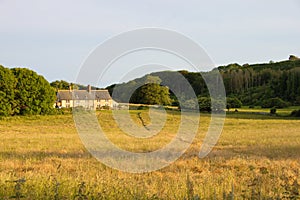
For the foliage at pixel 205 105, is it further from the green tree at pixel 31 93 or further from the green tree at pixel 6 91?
the green tree at pixel 6 91

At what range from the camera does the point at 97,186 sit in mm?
9719

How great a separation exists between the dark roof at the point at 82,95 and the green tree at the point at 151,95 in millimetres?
Result: 10923

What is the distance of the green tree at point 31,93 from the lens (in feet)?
230

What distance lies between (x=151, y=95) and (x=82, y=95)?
17032 mm

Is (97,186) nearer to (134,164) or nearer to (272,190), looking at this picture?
(272,190)

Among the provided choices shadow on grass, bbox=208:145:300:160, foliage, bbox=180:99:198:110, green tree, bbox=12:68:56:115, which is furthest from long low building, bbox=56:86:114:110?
shadow on grass, bbox=208:145:300:160

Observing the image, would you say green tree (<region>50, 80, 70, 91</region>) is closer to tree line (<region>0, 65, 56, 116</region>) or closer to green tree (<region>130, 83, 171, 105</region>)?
green tree (<region>130, 83, 171, 105</region>)

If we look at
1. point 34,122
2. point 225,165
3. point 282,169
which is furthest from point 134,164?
point 34,122

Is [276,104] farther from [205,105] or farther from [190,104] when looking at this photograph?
[190,104]

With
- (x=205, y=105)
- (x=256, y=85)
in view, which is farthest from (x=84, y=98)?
(x=256, y=85)

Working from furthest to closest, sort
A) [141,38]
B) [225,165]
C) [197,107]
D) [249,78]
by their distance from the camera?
[249,78] < [197,107] < [141,38] < [225,165]

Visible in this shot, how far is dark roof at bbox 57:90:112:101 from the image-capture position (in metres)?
98.5

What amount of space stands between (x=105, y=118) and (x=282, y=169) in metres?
52.1

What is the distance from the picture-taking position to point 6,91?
68.6m
